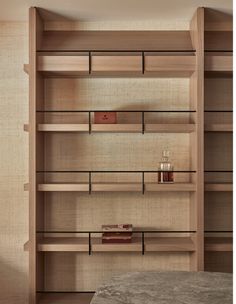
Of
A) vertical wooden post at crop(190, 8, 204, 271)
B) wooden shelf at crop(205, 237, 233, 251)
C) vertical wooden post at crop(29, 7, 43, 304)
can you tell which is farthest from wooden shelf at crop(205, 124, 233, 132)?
vertical wooden post at crop(29, 7, 43, 304)

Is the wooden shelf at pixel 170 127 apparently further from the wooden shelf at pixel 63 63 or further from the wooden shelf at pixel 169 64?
the wooden shelf at pixel 63 63

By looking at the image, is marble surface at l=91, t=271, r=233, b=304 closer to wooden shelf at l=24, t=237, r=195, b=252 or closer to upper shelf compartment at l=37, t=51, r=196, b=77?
wooden shelf at l=24, t=237, r=195, b=252

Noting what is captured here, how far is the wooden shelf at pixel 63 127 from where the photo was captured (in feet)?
11.5

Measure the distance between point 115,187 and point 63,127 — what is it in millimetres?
511

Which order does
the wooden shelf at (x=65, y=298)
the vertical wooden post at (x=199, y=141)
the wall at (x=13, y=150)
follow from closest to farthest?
1. the vertical wooden post at (x=199, y=141)
2. the wooden shelf at (x=65, y=298)
3. the wall at (x=13, y=150)

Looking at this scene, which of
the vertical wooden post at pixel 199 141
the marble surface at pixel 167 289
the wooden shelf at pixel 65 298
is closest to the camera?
the marble surface at pixel 167 289

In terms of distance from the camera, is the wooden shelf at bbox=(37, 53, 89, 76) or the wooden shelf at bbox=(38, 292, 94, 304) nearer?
the wooden shelf at bbox=(37, 53, 89, 76)

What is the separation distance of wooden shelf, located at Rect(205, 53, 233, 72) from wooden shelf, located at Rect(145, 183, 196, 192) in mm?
750

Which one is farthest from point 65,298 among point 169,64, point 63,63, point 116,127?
point 169,64

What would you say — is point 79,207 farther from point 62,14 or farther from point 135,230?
point 62,14

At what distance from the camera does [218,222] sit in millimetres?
3758

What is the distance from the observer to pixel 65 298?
368cm

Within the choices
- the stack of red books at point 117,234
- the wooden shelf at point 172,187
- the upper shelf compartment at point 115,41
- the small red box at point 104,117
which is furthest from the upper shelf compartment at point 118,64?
the stack of red books at point 117,234

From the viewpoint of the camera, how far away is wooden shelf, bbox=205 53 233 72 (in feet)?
11.4
